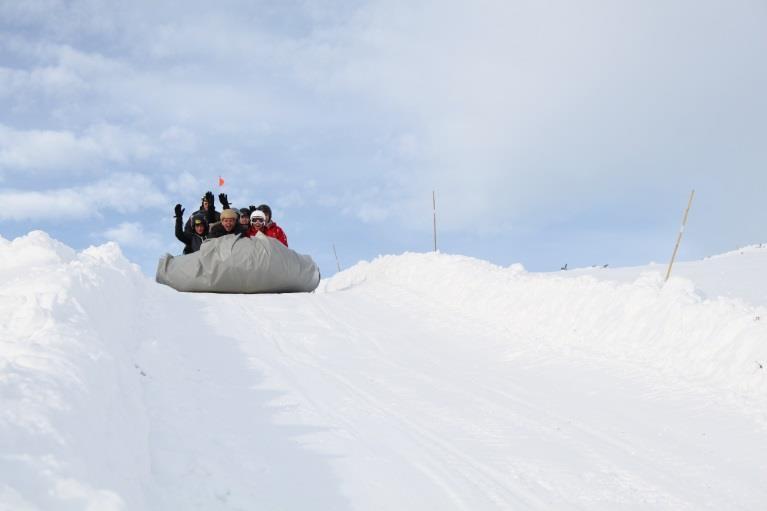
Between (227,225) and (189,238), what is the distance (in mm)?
1729

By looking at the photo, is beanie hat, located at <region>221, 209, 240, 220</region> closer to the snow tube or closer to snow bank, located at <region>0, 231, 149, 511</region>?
the snow tube

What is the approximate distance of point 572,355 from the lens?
688 cm

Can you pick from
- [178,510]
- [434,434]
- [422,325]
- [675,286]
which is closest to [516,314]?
[422,325]

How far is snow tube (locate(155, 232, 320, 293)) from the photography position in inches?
409

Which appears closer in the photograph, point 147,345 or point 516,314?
point 147,345

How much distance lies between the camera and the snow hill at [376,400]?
2.98 meters

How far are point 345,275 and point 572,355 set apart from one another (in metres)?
8.33

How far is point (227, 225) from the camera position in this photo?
461 inches

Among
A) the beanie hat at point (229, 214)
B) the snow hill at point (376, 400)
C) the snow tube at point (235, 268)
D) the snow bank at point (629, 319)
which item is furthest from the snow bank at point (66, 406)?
the beanie hat at point (229, 214)

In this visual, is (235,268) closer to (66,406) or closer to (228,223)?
(228,223)

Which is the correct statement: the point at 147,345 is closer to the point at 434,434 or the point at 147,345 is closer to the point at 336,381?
the point at 336,381

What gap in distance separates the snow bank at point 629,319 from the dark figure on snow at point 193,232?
4519 millimetres

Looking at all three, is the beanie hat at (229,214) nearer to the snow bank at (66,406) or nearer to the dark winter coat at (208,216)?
the dark winter coat at (208,216)

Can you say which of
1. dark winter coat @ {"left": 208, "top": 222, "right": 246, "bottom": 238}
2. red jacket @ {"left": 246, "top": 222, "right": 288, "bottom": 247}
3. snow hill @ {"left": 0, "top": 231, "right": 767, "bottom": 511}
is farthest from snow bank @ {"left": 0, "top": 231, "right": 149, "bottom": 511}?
red jacket @ {"left": 246, "top": 222, "right": 288, "bottom": 247}
